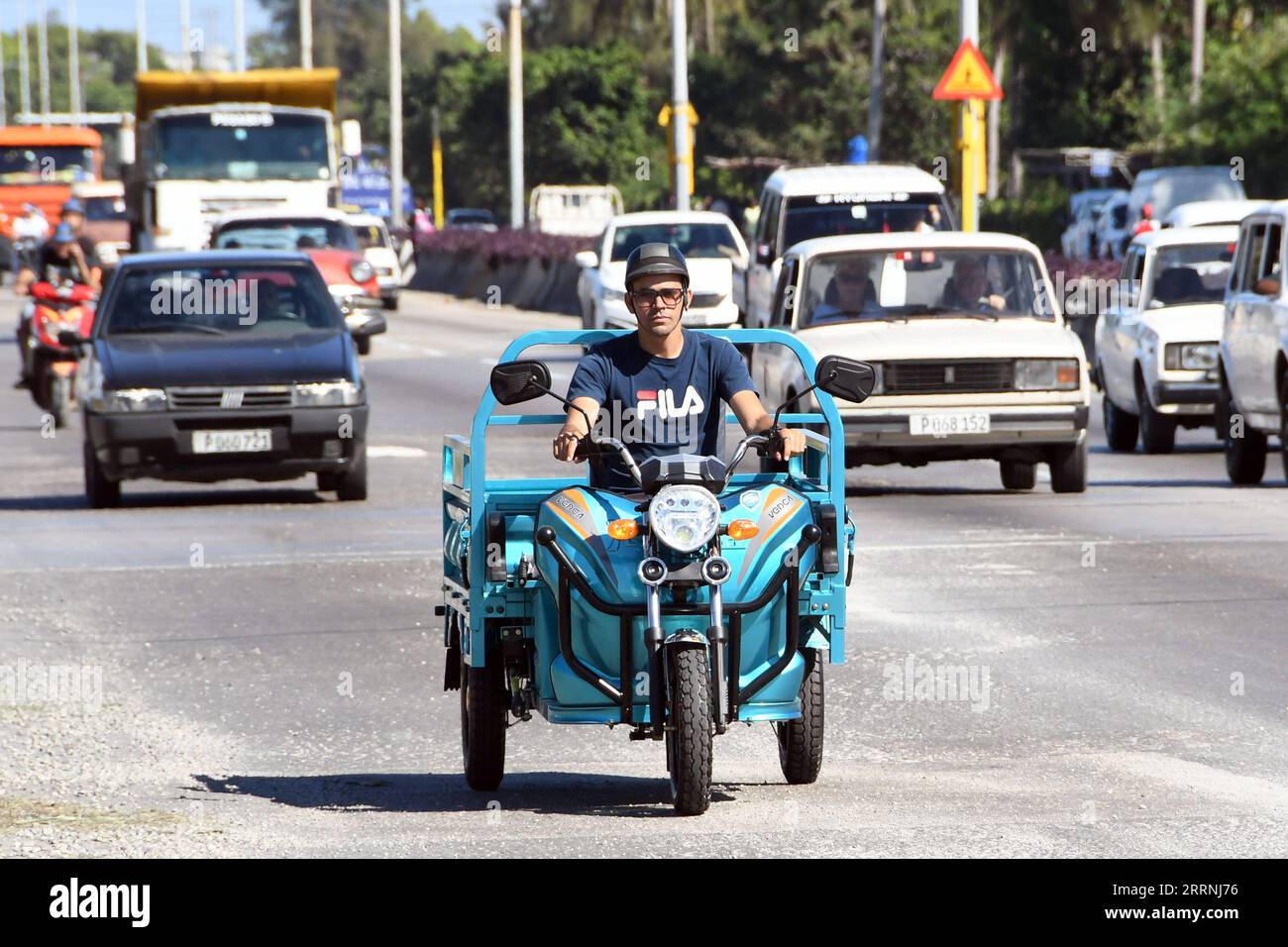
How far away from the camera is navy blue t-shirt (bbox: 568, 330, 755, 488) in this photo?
7.87 metres

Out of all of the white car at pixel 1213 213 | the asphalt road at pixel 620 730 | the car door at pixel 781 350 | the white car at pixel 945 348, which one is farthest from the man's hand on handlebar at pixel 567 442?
the white car at pixel 1213 213

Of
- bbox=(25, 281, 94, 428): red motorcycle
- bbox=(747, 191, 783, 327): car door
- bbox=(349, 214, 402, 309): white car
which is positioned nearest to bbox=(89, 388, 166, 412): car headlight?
bbox=(25, 281, 94, 428): red motorcycle

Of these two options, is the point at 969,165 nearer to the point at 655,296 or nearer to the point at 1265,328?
the point at 1265,328

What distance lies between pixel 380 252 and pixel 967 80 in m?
18.7

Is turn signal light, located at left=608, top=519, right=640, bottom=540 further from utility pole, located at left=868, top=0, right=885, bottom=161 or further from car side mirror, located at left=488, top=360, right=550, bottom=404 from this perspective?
utility pole, located at left=868, top=0, right=885, bottom=161

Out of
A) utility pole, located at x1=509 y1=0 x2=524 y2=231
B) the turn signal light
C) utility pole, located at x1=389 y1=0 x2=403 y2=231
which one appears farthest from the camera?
utility pole, located at x1=389 y1=0 x2=403 y2=231

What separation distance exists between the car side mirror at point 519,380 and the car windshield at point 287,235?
86.2 feet

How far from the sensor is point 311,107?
40.8 metres

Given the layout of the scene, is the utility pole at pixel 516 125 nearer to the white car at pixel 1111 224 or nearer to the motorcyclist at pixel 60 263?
the white car at pixel 1111 224

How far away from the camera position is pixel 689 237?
104 ft

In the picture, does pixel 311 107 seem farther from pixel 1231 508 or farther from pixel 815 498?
pixel 815 498

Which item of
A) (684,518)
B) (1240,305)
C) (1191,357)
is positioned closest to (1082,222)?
(1191,357)

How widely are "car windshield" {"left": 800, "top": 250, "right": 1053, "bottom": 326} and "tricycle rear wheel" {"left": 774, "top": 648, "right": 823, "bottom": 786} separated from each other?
10233 mm
